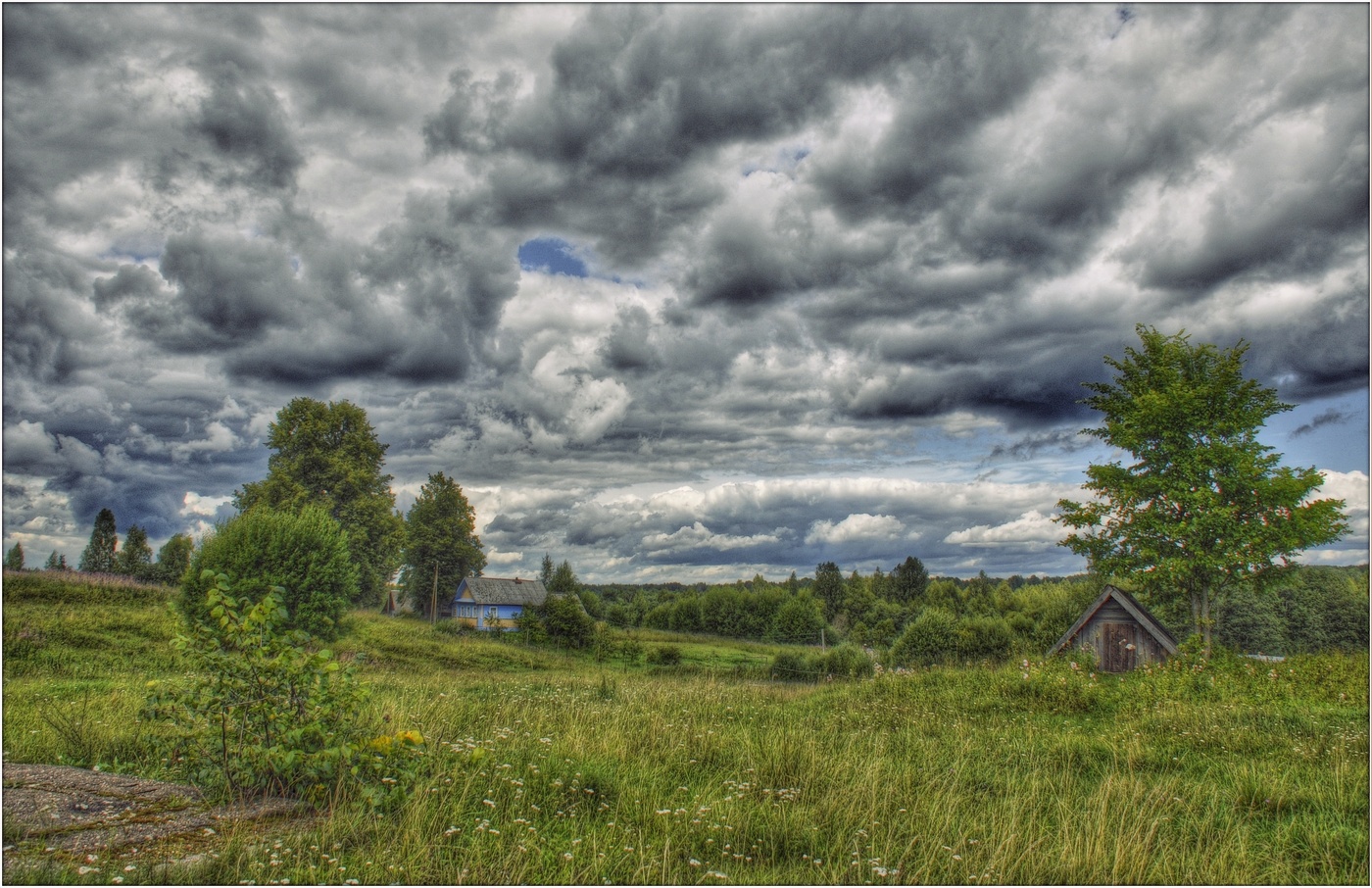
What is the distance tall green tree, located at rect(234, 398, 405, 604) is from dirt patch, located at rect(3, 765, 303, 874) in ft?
131

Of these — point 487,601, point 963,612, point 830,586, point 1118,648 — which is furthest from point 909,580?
point 1118,648

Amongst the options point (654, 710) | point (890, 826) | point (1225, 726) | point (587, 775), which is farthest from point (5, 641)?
point (1225, 726)

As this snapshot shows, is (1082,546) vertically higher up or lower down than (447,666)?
higher up

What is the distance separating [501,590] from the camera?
2712 inches

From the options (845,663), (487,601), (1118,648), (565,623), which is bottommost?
(845,663)

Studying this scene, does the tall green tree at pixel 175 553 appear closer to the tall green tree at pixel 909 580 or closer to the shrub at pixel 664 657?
the shrub at pixel 664 657

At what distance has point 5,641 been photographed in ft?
71.3

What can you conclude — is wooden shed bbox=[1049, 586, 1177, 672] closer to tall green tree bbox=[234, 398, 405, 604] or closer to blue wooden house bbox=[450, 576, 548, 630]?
tall green tree bbox=[234, 398, 405, 604]

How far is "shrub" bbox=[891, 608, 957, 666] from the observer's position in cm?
3631

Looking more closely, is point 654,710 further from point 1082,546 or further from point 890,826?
point 1082,546

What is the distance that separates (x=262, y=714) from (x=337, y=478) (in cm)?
4330

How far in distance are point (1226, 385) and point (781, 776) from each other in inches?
1003

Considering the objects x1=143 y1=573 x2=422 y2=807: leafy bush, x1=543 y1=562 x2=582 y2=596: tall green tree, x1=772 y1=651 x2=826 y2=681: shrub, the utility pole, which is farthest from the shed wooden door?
→ x1=543 y1=562 x2=582 y2=596: tall green tree

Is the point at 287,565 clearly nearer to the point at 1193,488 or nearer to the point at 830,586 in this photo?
the point at 1193,488
